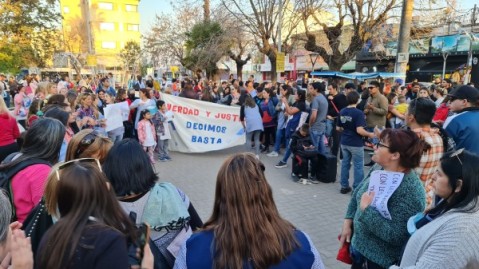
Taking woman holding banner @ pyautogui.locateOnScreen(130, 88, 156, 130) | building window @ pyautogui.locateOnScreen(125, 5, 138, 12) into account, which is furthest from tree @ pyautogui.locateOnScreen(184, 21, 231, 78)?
building window @ pyautogui.locateOnScreen(125, 5, 138, 12)

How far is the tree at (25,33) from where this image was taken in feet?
79.7

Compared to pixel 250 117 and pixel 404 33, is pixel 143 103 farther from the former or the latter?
pixel 404 33

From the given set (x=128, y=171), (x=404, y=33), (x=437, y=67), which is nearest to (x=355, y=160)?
(x=128, y=171)

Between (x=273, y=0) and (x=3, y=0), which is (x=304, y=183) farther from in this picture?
(x=3, y=0)

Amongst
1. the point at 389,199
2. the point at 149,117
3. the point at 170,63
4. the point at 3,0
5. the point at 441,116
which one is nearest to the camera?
the point at 389,199

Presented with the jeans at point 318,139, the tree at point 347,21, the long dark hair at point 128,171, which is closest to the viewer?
the long dark hair at point 128,171

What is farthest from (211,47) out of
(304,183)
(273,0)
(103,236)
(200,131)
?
(103,236)

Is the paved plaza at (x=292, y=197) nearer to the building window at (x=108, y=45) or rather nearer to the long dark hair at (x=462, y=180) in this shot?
the long dark hair at (x=462, y=180)

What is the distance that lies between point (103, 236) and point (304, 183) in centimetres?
576

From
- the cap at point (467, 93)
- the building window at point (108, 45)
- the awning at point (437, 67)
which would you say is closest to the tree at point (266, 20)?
the cap at point (467, 93)

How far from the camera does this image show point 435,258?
170 centimetres

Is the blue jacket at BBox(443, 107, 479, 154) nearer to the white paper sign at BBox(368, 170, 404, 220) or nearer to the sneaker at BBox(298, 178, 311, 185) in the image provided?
the white paper sign at BBox(368, 170, 404, 220)

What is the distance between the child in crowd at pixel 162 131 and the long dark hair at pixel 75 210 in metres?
6.93

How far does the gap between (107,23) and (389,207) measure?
192 feet
